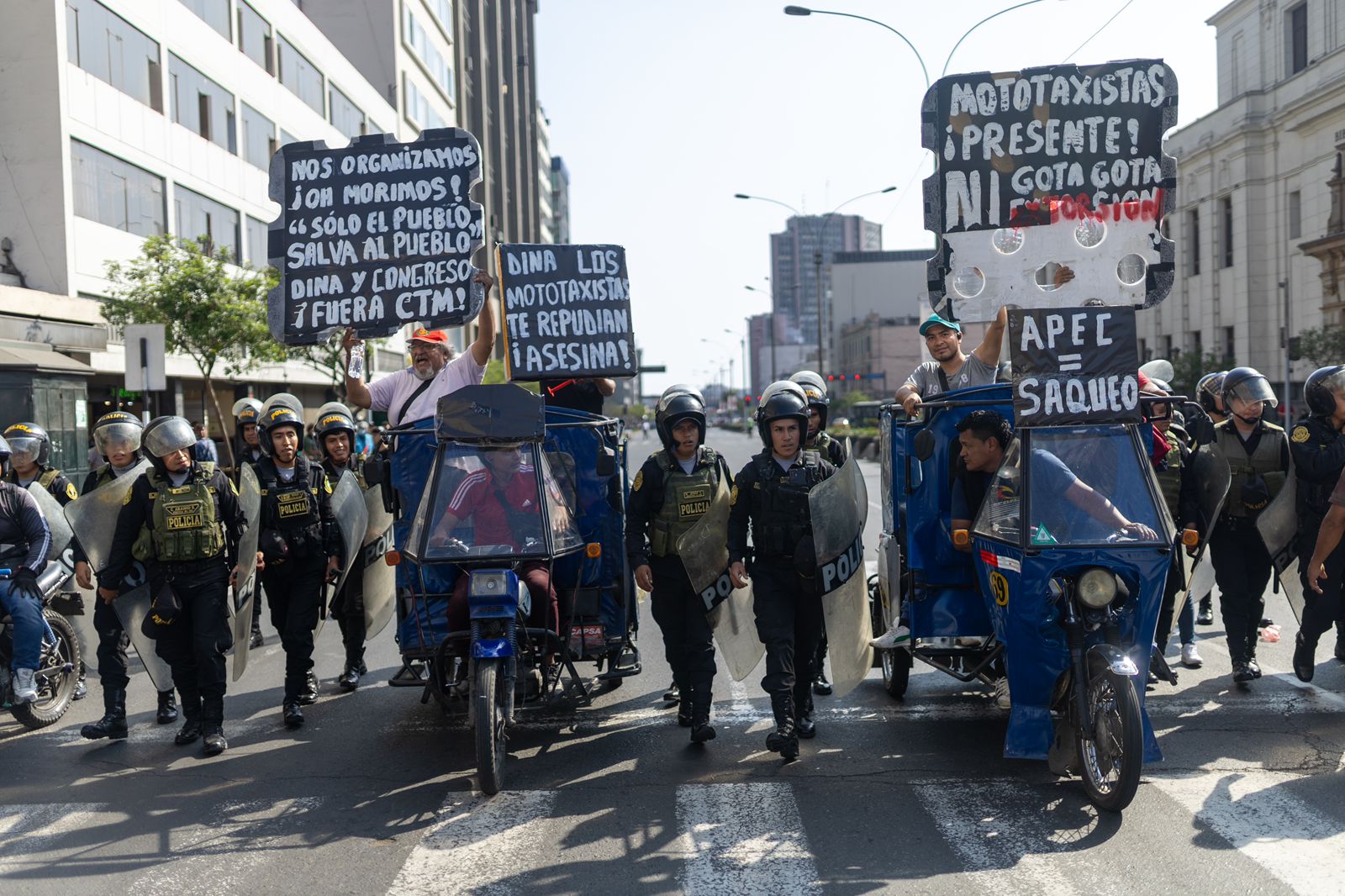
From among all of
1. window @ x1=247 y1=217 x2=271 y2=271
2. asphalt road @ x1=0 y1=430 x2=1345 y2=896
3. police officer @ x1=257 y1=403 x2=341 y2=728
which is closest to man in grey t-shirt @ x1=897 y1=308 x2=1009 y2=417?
asphalt road @ x1=0 y1=430 x2=1345 y2=896

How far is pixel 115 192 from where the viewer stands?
1044 inches

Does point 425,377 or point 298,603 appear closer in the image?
point 298,603

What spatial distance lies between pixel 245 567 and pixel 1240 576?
20.0 feet

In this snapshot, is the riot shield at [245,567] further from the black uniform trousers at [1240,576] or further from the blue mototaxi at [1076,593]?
the black uniform trousers at [1240,576]

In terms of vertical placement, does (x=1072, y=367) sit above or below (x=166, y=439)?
above

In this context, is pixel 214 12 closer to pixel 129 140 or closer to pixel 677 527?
pixel 129 140

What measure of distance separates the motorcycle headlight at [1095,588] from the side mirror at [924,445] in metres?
1.10

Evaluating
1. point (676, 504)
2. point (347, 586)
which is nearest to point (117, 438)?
point (347, 586)

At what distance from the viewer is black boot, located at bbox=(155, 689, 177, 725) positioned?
25.6 ft

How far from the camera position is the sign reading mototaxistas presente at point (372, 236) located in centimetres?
885

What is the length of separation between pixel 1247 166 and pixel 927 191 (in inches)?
1946

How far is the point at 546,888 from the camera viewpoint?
4.77m

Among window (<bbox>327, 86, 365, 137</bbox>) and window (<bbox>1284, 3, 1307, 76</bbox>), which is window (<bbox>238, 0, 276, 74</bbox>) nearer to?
window (<bbox>327, 86, 365, 137</bbox>)

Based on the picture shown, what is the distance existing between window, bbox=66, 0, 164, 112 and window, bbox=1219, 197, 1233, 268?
1702 inches
